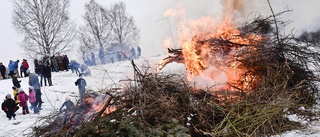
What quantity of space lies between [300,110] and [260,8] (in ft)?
15.1

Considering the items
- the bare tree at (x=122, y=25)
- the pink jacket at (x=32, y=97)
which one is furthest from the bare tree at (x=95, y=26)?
the pink jacket at (x=32, y=97)

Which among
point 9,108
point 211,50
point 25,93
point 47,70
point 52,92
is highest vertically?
point 211,50

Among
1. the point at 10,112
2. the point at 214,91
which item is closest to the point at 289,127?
the point at 214,91

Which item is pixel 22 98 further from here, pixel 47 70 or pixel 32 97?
pixel 47 70

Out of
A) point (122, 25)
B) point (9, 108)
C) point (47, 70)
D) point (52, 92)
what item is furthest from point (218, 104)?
point (122, 25)

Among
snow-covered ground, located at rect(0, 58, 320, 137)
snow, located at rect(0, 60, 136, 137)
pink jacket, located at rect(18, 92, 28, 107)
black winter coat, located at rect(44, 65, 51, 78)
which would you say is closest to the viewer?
snow-covered ground, located at rect(0, 58, 320, 137)

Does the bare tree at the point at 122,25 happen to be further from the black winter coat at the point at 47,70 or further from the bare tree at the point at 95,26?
the black winter coat at the point at 47,70

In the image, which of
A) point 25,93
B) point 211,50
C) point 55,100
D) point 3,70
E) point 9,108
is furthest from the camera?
point 3,70

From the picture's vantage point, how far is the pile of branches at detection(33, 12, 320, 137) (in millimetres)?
5414

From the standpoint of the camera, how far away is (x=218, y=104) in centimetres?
650

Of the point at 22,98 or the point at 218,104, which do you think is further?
the point at 22,98

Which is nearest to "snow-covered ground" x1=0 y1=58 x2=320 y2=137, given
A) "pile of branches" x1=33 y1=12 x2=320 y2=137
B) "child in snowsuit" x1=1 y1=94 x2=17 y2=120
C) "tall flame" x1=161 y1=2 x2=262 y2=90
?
"child in snowsuit" x1=1 y1=94 x2=17 y2=120

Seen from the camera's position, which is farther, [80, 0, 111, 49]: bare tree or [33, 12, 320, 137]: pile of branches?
[80, 0, 111, 49]: bare tree

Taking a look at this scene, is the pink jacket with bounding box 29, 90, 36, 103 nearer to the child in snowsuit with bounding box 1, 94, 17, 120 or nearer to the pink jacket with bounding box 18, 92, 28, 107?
the pink jacket with bounding box 18, 92, 28, 107
